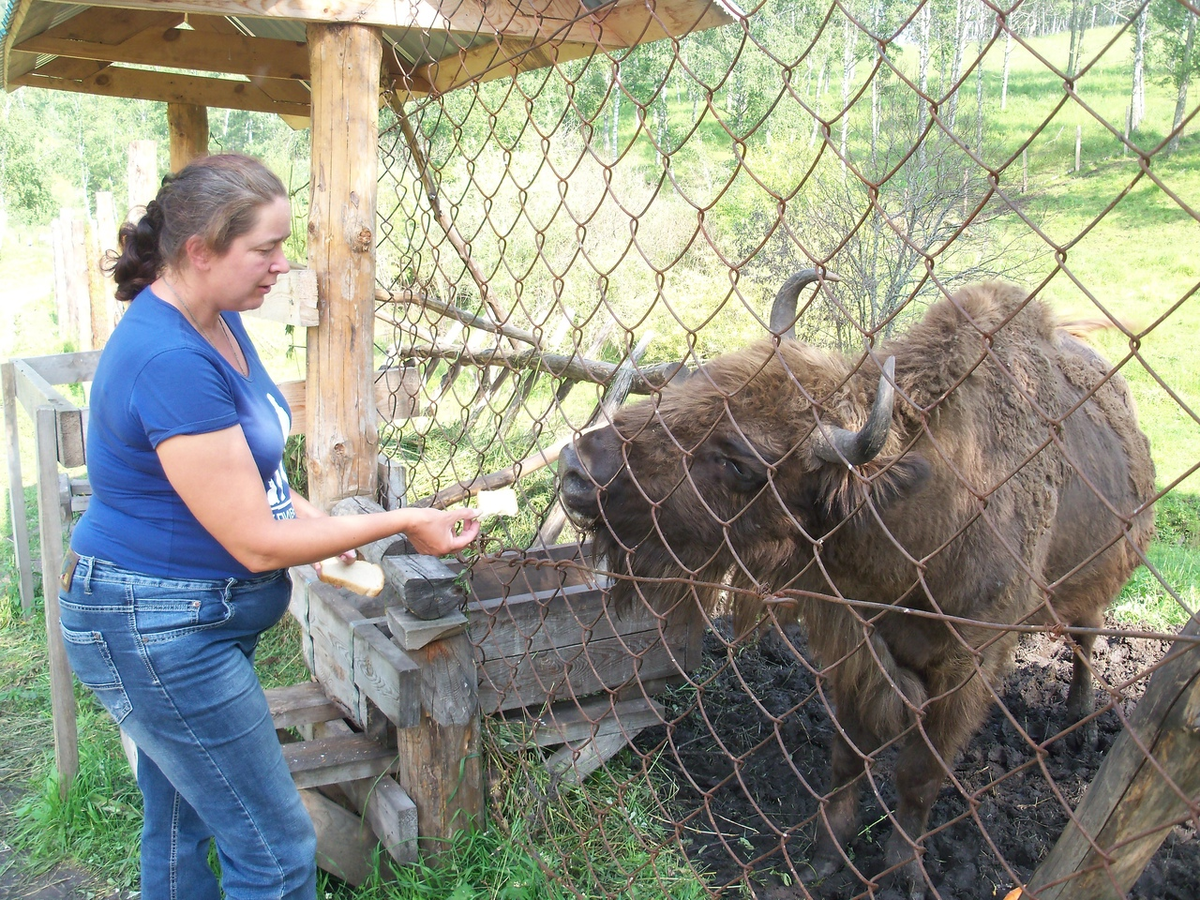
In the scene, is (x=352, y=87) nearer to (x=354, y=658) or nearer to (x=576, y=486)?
(x=576, y=486)

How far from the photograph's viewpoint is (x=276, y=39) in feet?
17.8

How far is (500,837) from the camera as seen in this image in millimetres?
3291

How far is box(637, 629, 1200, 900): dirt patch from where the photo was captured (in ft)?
11.3

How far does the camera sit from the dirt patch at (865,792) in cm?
346

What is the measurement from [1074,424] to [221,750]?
A: 3648 millimetres

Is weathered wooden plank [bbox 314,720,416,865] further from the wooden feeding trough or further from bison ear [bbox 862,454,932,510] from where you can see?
bison ear [bbox 862,454,932,510]

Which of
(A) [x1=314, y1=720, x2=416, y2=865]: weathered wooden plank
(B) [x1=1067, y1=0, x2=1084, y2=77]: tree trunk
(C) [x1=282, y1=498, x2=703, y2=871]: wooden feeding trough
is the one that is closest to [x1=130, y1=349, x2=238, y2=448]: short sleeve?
(C) [x1=282, y1=498, x2=703, y2=871]: wooden feeding trough

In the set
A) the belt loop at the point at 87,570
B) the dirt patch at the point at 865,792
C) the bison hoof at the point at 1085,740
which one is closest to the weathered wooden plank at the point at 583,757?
the dirt patch at the point at 865,792

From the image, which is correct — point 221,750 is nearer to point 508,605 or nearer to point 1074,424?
point 508,605

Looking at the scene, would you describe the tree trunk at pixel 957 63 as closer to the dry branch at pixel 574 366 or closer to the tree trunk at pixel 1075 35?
the tree trunk at pixel 1075 35

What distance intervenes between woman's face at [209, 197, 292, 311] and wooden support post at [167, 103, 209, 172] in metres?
4.35

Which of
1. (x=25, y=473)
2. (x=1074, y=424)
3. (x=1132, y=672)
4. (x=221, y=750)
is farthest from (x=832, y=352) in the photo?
(x=25, y=473)

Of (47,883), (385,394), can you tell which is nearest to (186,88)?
(385,394)

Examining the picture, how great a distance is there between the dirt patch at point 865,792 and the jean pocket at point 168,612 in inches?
60.4
